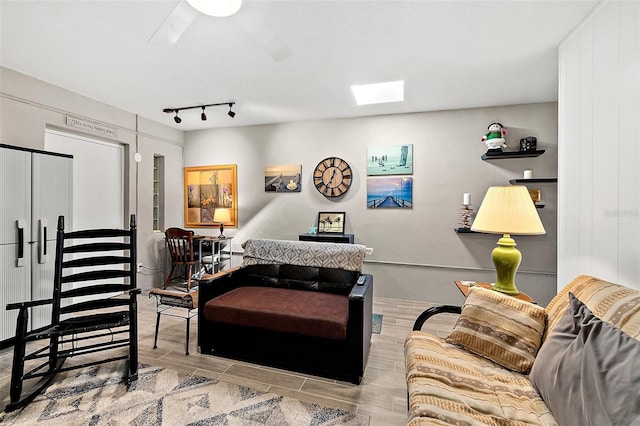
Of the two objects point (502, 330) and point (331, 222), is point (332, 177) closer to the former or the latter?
point (331, 222)

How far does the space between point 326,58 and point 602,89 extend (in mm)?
1972

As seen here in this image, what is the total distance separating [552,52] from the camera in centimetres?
245

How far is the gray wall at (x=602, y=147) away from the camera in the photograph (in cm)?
152

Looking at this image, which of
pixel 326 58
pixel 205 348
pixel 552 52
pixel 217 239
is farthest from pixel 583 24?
pixel 217 239

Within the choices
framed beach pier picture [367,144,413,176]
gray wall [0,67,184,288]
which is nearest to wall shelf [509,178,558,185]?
framed beach pier picture [367,144,413,176]

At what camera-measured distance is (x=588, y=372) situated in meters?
1.00

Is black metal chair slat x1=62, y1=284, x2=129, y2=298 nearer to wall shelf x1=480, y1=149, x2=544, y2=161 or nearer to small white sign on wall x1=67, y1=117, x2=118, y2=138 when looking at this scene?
small white sign on wall x1=67, y1=117, x2=118, y2=138

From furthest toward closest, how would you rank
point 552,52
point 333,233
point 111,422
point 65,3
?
point 333,233 < point 552,52 < point 65,3 < point 111,422

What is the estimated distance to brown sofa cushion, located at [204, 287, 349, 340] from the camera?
2098mm

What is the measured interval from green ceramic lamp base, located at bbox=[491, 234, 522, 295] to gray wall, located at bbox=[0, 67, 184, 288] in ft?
14.9

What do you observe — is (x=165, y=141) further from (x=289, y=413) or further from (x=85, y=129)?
(x=289, y=413)

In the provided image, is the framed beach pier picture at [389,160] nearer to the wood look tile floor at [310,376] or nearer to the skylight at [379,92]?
the skylight at [379,92]

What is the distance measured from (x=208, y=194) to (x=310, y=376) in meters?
3.72

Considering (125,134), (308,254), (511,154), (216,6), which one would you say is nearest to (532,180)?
(511,154)
